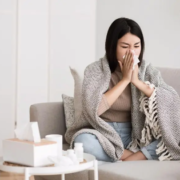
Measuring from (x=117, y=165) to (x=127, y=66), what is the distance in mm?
529

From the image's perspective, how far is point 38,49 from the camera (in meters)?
3.62

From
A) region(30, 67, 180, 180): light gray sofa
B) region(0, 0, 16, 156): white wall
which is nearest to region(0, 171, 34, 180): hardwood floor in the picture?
region(0, 0, 16, 156): white wall

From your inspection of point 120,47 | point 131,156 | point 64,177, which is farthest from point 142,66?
point 64,177

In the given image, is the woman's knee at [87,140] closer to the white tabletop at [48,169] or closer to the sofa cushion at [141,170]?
the sofa cushion at [141,170]

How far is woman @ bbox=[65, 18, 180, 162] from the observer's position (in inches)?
89.6

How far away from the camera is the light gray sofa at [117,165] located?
1.93 meters

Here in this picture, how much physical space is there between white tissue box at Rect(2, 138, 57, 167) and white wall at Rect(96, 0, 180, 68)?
211 cm

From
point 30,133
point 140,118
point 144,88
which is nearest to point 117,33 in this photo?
point 144,88

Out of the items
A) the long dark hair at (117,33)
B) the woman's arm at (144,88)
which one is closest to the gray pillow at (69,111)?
the long dark hair at (117,33)

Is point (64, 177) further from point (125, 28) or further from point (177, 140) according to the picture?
point (125, 28)

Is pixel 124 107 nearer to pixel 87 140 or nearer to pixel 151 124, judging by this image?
pixel 151 124

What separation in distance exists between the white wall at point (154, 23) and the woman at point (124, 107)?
1.29 metres

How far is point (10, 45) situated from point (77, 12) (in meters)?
0.69

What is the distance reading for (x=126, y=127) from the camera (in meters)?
2.44
